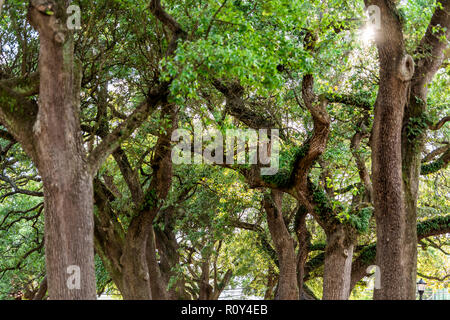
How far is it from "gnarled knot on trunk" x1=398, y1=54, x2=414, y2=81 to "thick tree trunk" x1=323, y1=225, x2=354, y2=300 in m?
4.49

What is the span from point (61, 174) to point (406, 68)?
5718 millimetres

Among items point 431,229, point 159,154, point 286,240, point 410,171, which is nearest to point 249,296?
point 286,240

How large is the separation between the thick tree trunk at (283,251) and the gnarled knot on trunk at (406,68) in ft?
20.4

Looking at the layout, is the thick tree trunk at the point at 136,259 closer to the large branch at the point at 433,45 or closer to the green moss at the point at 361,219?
the green moss at the point at 361,219

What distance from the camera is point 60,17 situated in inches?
257

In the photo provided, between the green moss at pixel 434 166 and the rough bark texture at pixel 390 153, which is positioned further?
the green moss at pixel 434 166

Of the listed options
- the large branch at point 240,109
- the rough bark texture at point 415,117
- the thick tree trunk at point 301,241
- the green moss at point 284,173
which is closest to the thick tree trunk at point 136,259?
the green moss at point 284,173

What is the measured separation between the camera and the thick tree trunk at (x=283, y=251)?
1330 centimetres

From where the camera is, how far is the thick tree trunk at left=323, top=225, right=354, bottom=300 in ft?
35.9

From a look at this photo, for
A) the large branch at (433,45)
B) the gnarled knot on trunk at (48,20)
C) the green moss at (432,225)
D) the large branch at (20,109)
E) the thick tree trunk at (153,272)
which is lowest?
the thick tree trunk at (153,272)

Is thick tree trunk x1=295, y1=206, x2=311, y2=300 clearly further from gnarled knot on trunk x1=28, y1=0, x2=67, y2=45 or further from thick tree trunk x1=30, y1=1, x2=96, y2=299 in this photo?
gnarled knot on trunk x1=28, y1=0, x2=67, y2=45

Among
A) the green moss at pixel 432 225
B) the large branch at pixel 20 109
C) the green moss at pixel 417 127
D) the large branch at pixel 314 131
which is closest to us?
the large branch at pixel 20 109
